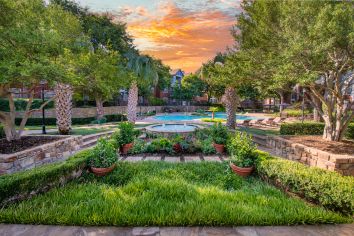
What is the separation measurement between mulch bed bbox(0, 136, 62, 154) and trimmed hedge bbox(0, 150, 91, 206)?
3.28 m

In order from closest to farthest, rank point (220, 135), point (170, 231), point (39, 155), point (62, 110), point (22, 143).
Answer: point (170, 231) < point (39, 155) < point (22, 143) < point (220, 135) < point (62, 110)

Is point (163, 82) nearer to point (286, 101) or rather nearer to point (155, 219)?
point (286, 101)

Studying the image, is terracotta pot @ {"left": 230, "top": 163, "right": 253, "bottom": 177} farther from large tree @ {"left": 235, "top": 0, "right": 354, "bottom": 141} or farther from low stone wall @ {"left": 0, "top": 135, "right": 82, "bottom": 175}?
low stone wall @ {"left": 0, "top": 135, "right": 82, "bottom": 175}

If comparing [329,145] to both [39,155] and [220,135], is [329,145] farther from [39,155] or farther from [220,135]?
[39,155]

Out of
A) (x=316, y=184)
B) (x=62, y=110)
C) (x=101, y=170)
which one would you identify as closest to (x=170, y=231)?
(x=316, y=184)

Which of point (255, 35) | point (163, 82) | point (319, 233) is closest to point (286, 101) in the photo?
point (163, 82)

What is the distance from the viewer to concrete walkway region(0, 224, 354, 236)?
3.65 m

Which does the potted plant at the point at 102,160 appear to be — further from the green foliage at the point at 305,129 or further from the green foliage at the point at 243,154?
the green foliage at the point at 305,129

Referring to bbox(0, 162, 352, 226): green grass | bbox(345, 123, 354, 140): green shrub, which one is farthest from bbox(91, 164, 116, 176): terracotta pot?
bbox(345, 123, 354, 140): green shrub

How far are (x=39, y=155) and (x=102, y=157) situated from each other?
335cm

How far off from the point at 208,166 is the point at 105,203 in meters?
4.24

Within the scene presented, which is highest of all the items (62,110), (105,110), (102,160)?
(62,110)

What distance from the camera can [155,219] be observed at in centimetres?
395

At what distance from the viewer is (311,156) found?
8664 mm
